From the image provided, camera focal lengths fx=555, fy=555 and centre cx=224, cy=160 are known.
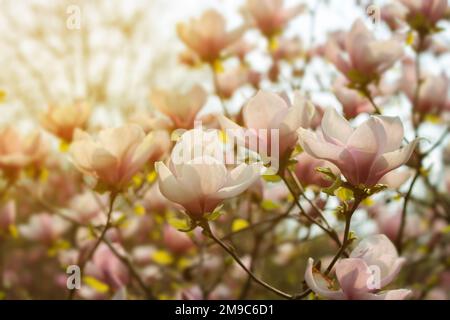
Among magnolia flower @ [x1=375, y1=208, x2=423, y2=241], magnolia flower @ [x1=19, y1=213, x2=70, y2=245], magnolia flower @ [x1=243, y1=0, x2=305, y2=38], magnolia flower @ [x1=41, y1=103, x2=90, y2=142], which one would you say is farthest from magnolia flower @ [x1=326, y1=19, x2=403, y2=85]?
magnolia flower @ [x1=19, y1=213, x2=70, y2=245]

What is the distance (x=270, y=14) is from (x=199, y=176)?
Result: 4.25 feet

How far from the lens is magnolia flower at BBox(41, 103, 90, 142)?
1835mm

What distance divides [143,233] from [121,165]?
2.46 meters

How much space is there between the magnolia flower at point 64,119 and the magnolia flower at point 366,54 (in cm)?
87

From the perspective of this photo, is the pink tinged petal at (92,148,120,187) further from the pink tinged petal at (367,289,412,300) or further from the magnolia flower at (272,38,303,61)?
the magnolia flower at (272,38,303,61)

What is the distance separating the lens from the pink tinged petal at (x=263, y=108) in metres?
1.13

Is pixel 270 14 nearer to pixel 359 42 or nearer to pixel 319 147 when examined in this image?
pixel 359 42

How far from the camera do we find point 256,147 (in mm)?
1172

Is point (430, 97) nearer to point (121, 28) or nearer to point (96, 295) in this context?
point (96, 295)

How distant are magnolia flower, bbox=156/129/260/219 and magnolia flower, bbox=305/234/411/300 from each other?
0.73ft

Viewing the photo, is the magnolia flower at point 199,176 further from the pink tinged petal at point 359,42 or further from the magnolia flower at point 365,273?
the pink tinged petal at point 359,42

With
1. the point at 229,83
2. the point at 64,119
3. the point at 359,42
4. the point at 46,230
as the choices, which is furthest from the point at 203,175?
the point at 46,230

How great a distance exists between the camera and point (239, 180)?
1.08 metres

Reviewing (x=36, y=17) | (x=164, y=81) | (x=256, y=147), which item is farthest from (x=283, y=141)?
(x=164, y=81)
